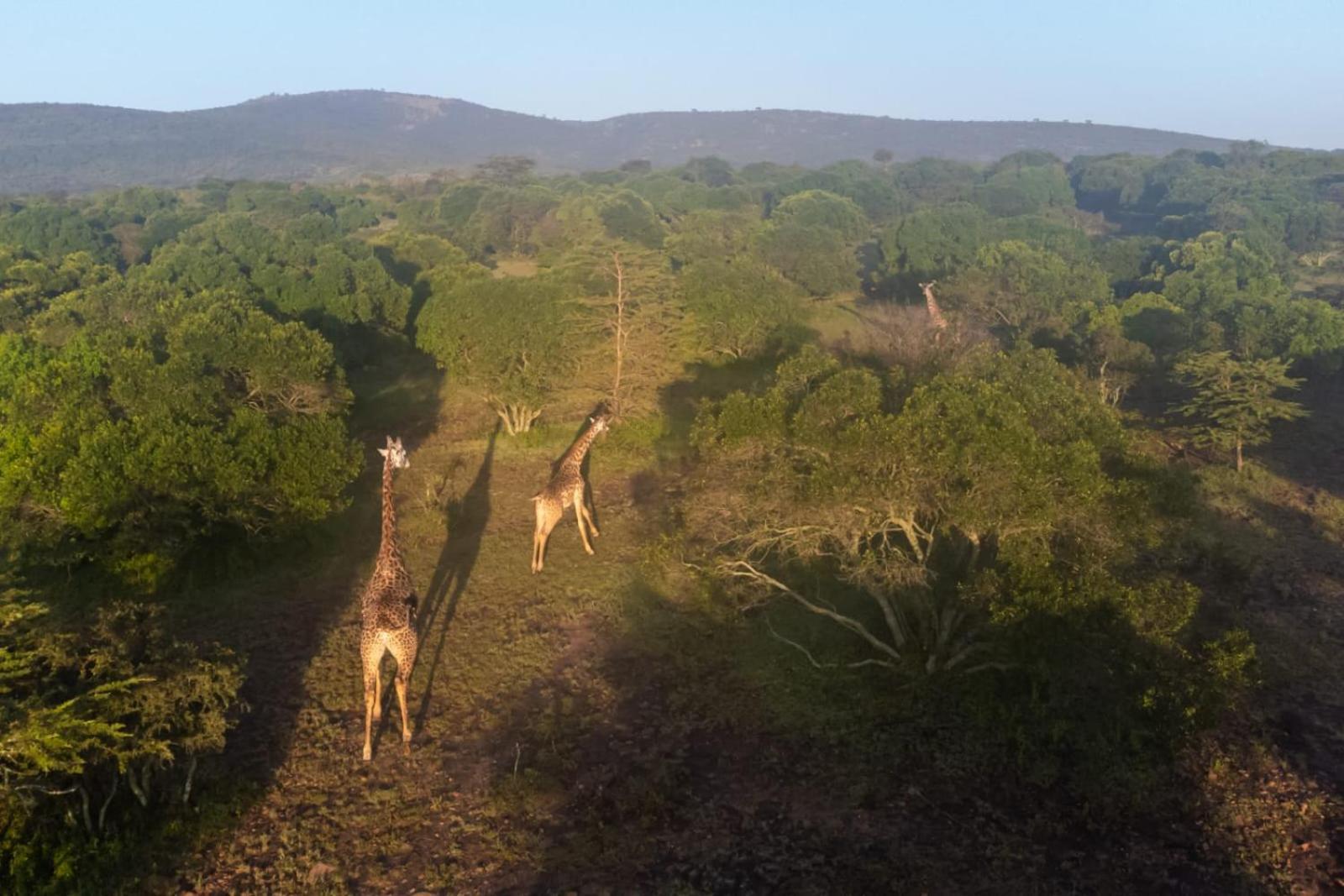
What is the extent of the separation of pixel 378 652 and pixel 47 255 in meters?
55.4

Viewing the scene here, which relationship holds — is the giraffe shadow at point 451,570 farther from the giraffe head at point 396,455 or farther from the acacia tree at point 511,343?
the giraffe head at point 396,455

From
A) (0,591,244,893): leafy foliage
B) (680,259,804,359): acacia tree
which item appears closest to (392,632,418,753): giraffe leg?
(0,591,244,893): leafy foliage

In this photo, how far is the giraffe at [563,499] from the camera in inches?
710

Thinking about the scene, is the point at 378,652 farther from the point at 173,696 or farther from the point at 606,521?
the point at 606,521

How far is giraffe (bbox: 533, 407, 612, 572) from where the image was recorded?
18.0 meters

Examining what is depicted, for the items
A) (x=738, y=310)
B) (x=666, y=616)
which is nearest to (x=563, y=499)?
(x=666, y=616)

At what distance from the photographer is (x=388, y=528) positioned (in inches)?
559

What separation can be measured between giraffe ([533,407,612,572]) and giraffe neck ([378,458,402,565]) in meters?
3.94

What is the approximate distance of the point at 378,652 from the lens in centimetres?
1230

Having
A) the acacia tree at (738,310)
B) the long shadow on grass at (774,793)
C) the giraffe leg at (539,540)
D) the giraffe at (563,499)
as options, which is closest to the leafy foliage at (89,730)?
the long shadow on grass at (774,793)

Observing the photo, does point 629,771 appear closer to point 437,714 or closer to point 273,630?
point 437,714

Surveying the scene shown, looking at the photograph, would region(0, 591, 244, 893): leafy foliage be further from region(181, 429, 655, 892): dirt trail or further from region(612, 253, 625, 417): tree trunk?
region(612, 253, 625, 417): tree trunk

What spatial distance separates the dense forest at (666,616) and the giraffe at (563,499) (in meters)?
0.65

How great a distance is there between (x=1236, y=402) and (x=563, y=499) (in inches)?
826
